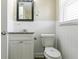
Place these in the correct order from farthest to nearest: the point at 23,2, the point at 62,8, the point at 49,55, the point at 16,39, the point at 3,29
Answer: the point at 23,2
the point at 62,8
the point at 16,39
the point at 49,55
the point at 3,29

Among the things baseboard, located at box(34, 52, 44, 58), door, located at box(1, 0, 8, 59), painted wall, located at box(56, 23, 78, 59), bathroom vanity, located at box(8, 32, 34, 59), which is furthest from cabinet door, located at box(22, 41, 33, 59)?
door, located at box(1, 0, 8, 59)

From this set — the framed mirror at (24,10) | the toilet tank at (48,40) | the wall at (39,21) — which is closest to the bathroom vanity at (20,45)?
the toilet tank at (48,40)

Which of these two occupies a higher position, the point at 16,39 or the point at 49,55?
the point at 16,39

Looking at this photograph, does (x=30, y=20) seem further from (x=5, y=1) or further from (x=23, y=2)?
(x=5, y=1)

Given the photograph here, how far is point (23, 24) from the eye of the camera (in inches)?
154

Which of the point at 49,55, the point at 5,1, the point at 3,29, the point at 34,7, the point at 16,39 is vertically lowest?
the point at 49,55

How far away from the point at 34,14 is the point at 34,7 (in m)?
0.22

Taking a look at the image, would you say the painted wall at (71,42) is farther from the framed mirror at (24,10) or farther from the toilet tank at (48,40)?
the framed mirror at (24,10)

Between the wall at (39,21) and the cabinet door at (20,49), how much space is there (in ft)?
2.48

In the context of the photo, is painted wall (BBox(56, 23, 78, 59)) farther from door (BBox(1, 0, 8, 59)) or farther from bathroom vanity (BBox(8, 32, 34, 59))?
door (BBox(1, 0, 8, 59))

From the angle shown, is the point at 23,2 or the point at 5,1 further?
the point at 23,2

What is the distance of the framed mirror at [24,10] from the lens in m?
3.86

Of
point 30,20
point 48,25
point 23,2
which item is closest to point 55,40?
point 48,25

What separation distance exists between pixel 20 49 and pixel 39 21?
1186 millimetres
